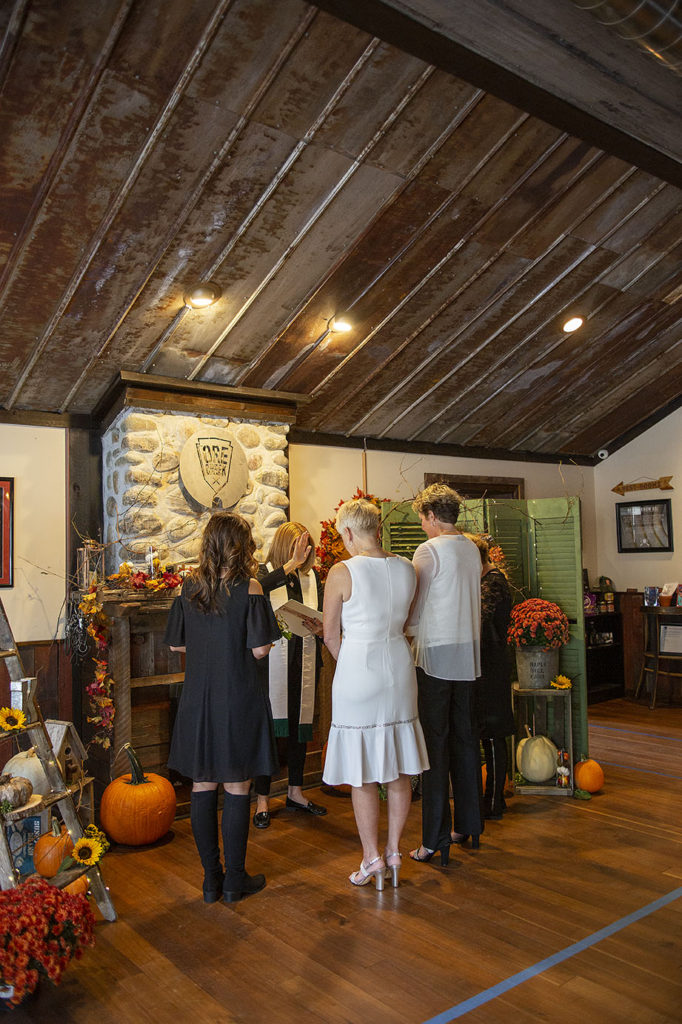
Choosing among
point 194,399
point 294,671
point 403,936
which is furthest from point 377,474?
point 403,936

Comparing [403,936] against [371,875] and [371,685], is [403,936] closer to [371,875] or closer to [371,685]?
[371,875]

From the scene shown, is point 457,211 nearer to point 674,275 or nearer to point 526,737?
point 674,275

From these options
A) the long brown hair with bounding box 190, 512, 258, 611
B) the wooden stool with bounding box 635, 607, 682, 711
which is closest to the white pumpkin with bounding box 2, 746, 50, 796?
the long brown hair with bounding box 190, 512, 258, 611

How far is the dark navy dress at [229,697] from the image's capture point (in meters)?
3.39

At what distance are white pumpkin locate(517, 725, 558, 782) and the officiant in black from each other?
1.30 metres

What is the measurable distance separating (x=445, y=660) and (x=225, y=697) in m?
1.07

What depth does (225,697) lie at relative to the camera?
3.39 metres

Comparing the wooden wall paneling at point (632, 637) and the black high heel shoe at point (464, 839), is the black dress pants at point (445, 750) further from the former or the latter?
the wooden wall paneling at point (632, 637)

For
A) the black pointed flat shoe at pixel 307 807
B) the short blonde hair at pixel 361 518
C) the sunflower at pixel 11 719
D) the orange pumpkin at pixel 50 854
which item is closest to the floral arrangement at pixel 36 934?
the sunflower at pixel 11 719

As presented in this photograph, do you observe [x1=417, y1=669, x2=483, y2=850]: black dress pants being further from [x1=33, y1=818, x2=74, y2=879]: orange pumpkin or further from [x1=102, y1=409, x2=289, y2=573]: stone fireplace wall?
[x1=102, y1=409, x2=289, y2=573]: stone fireplace wall

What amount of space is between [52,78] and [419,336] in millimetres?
3006

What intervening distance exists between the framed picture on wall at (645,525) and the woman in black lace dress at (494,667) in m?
4.59

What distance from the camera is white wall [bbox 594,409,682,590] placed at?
823 cm

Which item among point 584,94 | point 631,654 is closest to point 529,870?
point 584,94
